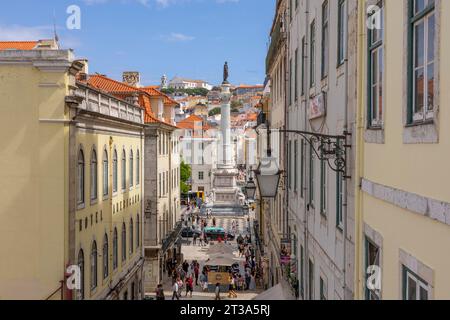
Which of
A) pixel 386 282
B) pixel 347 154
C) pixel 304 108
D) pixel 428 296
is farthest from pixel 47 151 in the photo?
pixel 428 296

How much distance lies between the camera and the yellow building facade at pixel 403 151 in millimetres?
4641

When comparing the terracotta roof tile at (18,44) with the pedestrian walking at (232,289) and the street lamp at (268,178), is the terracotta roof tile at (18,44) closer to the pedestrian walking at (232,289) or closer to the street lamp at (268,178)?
the street lamp at (268,178)

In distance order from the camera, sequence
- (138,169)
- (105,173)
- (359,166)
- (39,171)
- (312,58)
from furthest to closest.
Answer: (138,169)
(105,173)
(39,171)
(312,58)
(359,166)

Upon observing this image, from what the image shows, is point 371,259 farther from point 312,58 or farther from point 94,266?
point 94,266

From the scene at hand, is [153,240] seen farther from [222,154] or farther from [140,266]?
[222,154]

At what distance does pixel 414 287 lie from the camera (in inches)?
213

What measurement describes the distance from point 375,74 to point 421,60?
1.88m

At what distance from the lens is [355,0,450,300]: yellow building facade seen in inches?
183

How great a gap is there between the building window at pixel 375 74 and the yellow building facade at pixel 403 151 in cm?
1

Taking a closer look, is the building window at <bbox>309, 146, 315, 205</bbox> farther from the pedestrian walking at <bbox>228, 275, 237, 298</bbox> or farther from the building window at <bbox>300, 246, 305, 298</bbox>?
the pedestrian walking at <bbox>228, 275, 237, 298</bbox>

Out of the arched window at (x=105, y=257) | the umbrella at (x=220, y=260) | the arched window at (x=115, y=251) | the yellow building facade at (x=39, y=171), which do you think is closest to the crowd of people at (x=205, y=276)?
the umbrella at (x=220, y=260)

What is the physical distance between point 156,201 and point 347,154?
25.9 metres

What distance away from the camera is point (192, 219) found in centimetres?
6100

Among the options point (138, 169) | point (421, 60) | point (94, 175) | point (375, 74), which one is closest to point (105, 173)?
point (94, 175)
